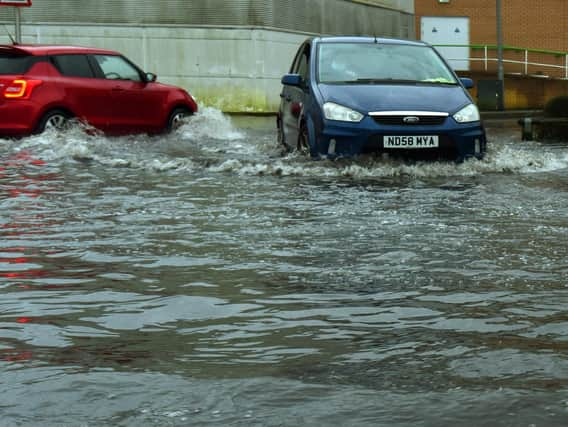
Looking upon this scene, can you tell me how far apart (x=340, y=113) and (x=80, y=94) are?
222 inches

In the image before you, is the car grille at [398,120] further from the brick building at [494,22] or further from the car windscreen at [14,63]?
the brick building at [494,22]

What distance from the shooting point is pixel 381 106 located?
38.4 ft

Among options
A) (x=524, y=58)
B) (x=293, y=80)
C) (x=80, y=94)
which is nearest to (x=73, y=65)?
(x=80, y=94)

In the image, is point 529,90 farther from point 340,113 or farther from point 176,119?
point 340,113

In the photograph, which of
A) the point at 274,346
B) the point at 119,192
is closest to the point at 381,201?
the point at 119,192

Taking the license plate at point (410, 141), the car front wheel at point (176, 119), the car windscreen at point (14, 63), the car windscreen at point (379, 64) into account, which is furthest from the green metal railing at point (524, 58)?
the license plate at point (410, 141)

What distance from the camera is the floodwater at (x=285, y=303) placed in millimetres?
3814

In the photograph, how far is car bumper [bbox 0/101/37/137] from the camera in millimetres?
15281

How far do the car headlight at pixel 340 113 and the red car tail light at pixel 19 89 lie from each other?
17.0 feet

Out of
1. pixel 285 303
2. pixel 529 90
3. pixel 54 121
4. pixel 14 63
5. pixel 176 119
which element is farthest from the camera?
pixel 529 90

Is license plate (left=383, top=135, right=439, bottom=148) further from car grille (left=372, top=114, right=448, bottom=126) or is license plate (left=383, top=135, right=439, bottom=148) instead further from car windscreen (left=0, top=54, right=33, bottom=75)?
car windscreen (left=0, top=54, right=33, bottom=75)

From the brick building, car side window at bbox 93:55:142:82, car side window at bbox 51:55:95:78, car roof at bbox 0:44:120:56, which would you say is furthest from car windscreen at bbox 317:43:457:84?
the brick building

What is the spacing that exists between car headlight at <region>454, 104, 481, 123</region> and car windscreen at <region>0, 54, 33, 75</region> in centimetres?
646

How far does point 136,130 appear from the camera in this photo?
17453mm
